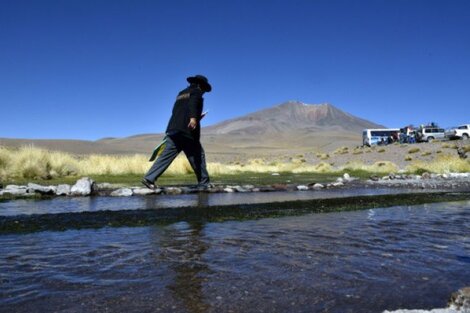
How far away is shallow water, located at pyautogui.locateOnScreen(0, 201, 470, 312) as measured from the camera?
2.63m

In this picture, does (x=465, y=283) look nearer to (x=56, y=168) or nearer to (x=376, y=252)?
(x=376, y=252)

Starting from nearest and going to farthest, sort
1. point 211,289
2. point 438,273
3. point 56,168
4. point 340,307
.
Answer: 1. point 340,307
2. point 211,289
3. point 438,273
4. point 56,168

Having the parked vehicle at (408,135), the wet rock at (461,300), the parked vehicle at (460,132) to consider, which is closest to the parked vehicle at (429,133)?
the parked vehicle at (408,135)

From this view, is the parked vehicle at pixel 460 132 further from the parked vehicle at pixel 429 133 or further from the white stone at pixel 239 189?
the white stone at pixel 239 189

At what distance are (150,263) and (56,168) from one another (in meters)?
14.7

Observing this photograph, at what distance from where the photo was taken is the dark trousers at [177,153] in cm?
1014

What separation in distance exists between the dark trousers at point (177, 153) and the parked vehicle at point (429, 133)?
52493mm

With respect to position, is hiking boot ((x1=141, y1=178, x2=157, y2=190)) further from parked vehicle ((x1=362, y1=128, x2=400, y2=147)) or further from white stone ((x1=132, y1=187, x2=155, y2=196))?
parked vehicle ((x1=362, y1=128, x2=400, y2=147))

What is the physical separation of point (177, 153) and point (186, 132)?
20.5 inches

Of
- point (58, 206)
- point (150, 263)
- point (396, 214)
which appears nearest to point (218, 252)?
point (150, 263)

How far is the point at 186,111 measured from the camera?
10.3 metres

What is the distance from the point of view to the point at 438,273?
3283mm

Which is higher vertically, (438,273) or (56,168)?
(56,168)

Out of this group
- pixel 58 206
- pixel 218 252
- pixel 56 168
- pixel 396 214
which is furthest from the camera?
pixel 56 168
